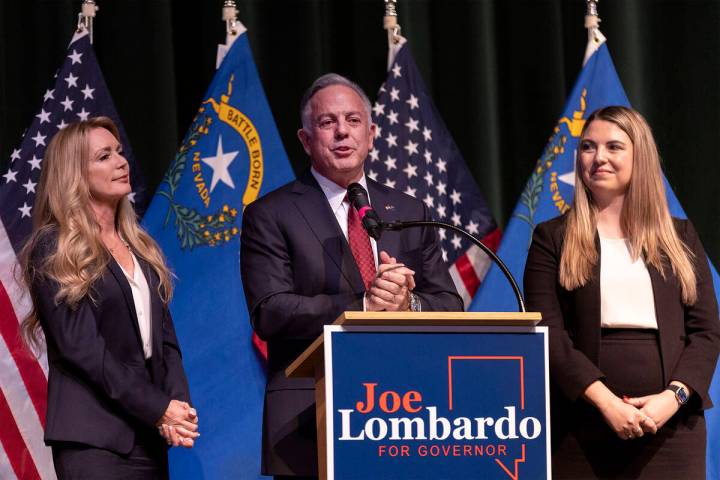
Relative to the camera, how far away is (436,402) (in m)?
2.19

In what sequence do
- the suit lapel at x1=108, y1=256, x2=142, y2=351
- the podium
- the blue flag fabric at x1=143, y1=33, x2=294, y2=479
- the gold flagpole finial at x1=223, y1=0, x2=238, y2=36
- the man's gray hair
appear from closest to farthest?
the podium → the suit lapel at x1=108, y1=256, x2=142, y2=351 → the man's gray hair → the blue flag fabric at x1=143, y1=33, x2=294, y2=479 → the gold flagpole finial at x1=223, y1=0, x2=238, y2=36

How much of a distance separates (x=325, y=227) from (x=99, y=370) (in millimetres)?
706

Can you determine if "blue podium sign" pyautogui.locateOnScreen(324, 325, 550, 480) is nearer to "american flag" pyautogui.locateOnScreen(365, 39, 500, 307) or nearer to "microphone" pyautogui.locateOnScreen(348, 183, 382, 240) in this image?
"microphone" pyautogui.locateOnScreen(348, 183, 382, 240)

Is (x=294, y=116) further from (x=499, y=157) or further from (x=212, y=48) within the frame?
(x=499, y=157)

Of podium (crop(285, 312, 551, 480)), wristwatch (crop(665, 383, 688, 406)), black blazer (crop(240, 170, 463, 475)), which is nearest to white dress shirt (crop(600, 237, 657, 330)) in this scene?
wristwatch (crop(665, 383, 688, 406))

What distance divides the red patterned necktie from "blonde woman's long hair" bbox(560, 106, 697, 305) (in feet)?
1.85

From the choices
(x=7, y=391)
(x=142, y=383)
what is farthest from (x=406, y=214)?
(x=7, y=391)

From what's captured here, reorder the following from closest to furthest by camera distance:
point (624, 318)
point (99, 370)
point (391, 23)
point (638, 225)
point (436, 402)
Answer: point (436, 402), point (99, 370), point (624, 318), point (638, 225), point (391, 23)

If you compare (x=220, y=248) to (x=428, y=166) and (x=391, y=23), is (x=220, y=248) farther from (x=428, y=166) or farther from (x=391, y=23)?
(x=391, y=23)

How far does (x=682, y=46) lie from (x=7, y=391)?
3.21 metres

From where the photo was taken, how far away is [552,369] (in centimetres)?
296

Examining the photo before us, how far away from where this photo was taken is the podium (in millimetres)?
2152

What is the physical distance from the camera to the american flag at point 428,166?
4285 millimetres

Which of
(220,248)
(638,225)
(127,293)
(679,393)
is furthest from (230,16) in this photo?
(679,393)
